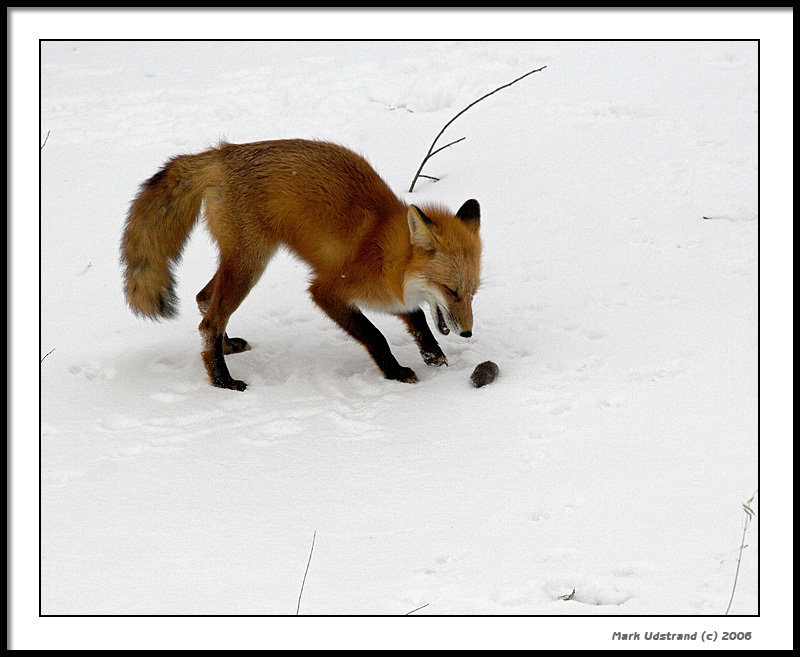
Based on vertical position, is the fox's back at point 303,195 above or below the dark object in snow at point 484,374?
above

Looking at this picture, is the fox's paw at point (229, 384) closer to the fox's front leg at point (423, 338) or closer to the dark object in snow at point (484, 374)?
the fox's front leg at point (423, 338)

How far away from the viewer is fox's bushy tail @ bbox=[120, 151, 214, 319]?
587cm

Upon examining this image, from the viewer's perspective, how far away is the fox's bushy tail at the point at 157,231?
231 inches

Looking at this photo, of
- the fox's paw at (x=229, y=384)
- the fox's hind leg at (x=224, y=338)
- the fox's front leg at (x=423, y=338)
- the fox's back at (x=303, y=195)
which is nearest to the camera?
the fox's back at (x=303, y=195)

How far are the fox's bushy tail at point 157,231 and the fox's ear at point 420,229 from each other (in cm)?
168

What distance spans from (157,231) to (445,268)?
229 centimetres

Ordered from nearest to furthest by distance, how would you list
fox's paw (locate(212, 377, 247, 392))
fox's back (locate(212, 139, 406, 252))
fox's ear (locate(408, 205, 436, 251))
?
fox's ear (locate(408, 205, 436, 251))
fox's back (locate(212, 139, 406, 252))
fox's paw (locate(212, 377, 247, 392))

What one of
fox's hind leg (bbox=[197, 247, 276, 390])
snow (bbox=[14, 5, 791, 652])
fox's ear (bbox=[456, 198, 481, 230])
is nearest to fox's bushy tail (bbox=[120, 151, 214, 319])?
fox's hind leg (bbox=[197, 247, 276, 390])

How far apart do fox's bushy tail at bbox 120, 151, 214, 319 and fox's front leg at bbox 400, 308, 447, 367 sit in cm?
188

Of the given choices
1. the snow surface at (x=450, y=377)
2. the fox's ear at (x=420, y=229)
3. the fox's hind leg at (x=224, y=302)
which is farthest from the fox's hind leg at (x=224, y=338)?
the fox's ear at (x=420, y=229)

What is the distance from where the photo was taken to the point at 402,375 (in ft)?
19.3

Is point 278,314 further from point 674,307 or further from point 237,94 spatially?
point 237,94

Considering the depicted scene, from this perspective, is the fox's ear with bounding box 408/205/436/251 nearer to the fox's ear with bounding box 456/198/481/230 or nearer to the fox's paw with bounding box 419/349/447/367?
the fox's ear with bounding box 456/198/481/230

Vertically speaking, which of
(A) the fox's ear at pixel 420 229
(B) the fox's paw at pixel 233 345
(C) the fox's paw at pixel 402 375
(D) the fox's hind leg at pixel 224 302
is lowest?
(C) the fox's paw at pixel 402 375
